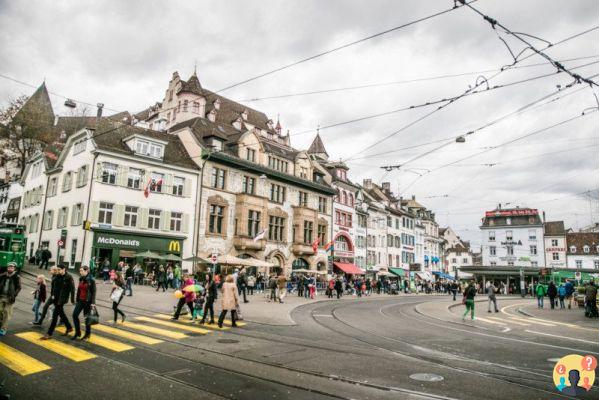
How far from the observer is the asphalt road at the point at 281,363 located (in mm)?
6730

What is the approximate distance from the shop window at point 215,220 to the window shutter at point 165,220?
3.70 meters

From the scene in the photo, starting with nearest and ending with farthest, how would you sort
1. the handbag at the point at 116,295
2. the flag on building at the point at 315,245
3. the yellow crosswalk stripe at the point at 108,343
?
the yellow crosswalk stripe at the point at 108,343, the handbag at the point at 116,295, the flag on building at the point at 315,245

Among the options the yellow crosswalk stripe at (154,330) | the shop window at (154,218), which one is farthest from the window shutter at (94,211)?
the yellow crosswalk stripe at (154,330)

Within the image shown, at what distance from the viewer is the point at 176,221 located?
3462 cm

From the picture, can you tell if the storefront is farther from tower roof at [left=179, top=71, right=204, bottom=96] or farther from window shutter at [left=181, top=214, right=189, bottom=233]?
tower roof at [left=179, top=71, right=204, bottom=96]

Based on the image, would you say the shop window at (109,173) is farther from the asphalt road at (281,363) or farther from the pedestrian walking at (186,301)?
the pedestrian walking at (186,301)

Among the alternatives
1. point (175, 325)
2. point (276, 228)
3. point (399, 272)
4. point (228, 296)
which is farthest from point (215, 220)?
point (399, 272)

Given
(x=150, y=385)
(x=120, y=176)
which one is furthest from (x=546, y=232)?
(x=150, y=385)

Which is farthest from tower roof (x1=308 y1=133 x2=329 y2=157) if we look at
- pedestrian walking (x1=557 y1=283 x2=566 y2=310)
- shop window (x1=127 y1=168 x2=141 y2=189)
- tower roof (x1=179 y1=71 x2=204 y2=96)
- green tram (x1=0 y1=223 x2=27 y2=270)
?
green tram (x1=0 y1=223 x2=27 y2=270)

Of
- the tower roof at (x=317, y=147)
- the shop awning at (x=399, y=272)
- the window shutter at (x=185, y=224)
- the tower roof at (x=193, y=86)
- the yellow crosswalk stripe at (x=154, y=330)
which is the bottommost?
the yellow crosswalk stripe at (x=154, y=330)

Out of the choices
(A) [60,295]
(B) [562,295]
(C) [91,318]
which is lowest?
(C) [91,318]

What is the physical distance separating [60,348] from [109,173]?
2440 cm

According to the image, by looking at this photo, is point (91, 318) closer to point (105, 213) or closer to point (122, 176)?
point (105, 213)

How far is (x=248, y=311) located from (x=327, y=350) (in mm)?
9049
